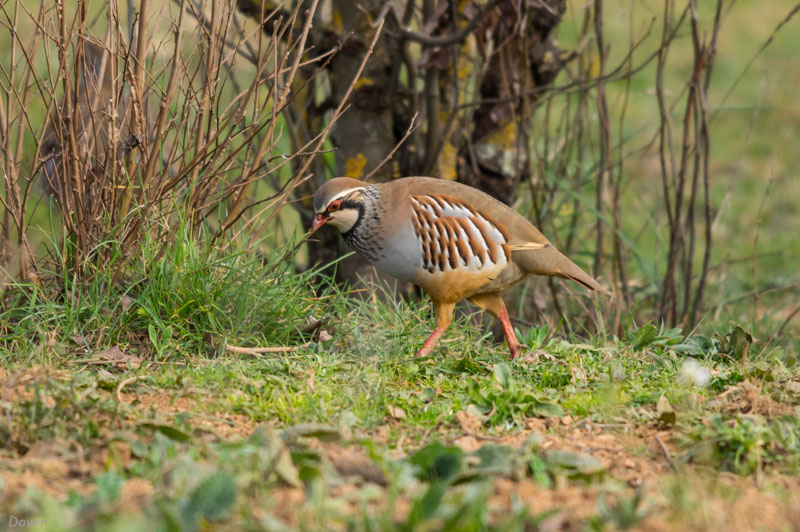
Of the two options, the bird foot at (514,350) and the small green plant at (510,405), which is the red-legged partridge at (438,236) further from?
the small green plant at (510,405)

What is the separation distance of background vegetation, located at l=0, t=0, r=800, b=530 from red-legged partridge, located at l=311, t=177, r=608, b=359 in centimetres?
24

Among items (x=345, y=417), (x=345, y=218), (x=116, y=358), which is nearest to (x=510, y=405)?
(x=345, y=417)

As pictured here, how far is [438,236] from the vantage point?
405 cm

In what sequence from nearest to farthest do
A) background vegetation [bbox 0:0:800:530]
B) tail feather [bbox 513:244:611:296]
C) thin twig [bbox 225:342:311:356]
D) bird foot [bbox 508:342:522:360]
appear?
background vegetation [bbox 0:0:800:530] < thin twig [bbox 225:342:311:356] < bird foot [bbox 508:342:522:360] < tail feather [bbox 513:244:611:296]

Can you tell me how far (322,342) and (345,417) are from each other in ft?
3.30

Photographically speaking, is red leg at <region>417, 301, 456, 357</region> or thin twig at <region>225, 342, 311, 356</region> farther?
red leg at <region>417, 301, 456, 357</region>

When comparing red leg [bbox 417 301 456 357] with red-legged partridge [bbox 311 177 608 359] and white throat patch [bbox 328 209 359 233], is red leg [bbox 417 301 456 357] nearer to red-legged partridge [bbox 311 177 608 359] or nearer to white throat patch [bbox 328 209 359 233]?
red-legged partridge [bbox 311 177 608 359]

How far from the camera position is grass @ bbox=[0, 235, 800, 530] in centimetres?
222

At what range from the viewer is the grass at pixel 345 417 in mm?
2225

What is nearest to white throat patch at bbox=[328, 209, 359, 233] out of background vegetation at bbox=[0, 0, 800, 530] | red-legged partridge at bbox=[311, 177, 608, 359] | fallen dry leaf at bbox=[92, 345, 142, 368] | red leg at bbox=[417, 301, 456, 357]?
red-legged partridge at bbox=[311, 177, 608, 359]

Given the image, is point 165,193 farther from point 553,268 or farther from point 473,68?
point 473,68

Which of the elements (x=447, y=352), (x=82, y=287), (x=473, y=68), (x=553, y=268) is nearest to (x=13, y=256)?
(x=82, y=287)

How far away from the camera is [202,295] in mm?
3871

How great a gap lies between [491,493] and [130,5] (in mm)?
2708
